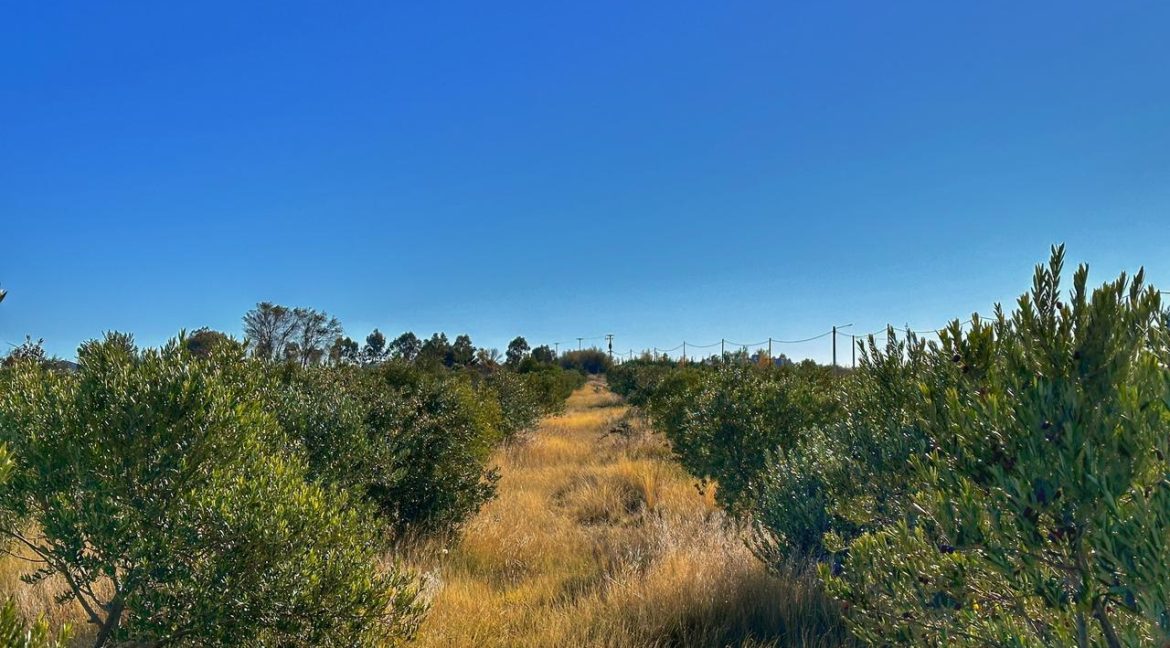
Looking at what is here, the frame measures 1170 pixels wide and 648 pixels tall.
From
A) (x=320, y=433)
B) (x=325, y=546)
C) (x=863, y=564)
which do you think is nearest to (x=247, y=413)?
(x=325, y=546)

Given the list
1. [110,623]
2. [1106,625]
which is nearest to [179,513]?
[110,623]

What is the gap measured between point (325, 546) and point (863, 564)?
2.58 metres

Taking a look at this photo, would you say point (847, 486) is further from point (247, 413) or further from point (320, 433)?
point (320, 433)

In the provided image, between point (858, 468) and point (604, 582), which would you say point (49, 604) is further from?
point (858, 468)

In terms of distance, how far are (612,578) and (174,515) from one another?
3.41 metres

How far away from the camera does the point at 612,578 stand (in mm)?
5133

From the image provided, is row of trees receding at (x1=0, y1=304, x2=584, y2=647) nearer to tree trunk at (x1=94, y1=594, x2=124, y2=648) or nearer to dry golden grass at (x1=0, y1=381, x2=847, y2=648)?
tree trunk at (x1=94, y1=594, x2=124, y2=648)

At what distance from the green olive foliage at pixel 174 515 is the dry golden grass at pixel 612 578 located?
121 centimetres

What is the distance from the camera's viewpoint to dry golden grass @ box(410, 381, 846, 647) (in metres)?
3.98

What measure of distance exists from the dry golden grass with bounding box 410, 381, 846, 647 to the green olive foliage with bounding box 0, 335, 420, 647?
47.8 inches

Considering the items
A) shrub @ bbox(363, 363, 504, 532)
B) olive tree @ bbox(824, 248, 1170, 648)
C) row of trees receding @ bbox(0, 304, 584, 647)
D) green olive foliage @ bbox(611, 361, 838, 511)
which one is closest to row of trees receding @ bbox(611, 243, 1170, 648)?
olive tree @ bbox(824, 248, 1170, 648)

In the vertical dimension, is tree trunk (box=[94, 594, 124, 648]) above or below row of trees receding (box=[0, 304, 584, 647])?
below

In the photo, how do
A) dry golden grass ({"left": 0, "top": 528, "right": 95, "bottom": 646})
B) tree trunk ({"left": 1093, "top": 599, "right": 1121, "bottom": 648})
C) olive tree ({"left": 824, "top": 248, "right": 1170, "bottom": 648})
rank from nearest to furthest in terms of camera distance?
olive tree ({"left": 824, "top": 248, "right": 1170, "bottom": 648}) → tree trunk ({"left": 1093, "top": 599, "right": 1121, "bottom": 648}) → dry golden grass ({"left": 0, "top": 528, "right": 95, "bottom": 646})

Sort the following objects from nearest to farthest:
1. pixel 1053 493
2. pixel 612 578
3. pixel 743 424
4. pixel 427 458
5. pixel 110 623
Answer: pixel 1053 493 < pixel 110 623 < pixel 612 578 < pixel 743 424 < pixel 427 458
